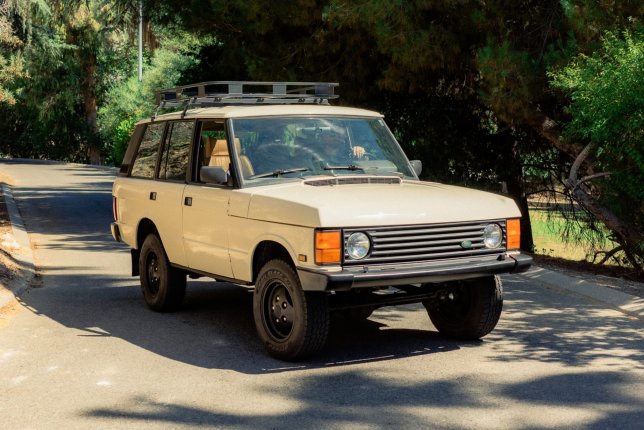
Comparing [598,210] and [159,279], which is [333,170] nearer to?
[159,279]

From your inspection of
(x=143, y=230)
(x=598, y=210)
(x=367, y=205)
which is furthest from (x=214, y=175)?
(x=598, y=210)

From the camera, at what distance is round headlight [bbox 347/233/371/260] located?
23.1 ft

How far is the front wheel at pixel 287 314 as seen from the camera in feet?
23.6

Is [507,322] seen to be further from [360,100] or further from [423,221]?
[360,100]

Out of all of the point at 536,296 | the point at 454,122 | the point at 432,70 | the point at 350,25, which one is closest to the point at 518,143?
the point at 454,122

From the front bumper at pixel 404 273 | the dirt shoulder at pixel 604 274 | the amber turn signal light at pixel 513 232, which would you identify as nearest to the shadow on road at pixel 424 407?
the front bumper at pixel 404 273

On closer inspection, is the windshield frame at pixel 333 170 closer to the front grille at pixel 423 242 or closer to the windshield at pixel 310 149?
the windshield at pixel 310 149

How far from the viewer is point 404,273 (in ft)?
23.2

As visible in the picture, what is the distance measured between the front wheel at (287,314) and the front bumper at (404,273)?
0.22 metres

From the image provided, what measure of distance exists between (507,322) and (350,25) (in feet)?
27.2

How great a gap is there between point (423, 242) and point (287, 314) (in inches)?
47.5

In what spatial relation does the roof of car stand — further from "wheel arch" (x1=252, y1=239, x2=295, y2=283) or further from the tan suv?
"wheel arch" (x1=252, y1=239, x2=295, y2=283)

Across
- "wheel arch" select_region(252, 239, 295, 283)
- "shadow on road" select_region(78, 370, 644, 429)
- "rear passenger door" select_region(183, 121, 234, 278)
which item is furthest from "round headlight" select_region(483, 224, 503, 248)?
"rear passenger door" select_region(183, 121, 234, 278)

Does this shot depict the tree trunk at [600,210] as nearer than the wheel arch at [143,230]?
No
